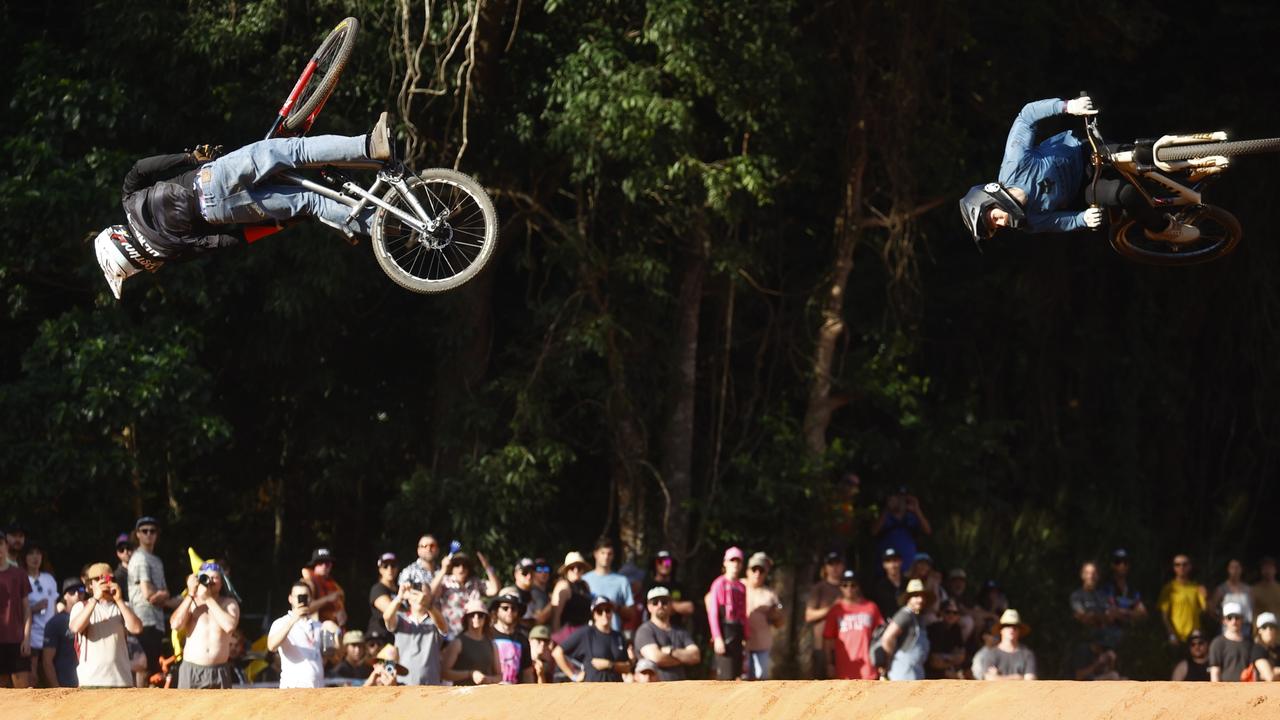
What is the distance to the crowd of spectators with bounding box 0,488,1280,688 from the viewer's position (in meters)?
13.0

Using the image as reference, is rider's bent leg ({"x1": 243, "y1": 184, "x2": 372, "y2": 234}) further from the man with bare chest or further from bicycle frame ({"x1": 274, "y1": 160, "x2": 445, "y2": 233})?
the man with bare chest

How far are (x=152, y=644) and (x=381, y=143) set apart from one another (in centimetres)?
539

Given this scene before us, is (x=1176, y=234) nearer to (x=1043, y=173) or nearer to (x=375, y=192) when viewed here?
(x=1043, y=173)

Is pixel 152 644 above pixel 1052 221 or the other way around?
the other way around

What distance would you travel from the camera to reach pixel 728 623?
1505 centimetres

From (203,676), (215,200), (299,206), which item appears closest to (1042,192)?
(299,206)

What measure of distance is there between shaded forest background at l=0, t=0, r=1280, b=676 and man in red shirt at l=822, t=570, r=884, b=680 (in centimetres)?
389

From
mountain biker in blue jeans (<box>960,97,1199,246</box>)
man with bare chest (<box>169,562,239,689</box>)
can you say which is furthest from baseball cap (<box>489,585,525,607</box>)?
mountain biker in blue jeans (<box>960,97,1199,246</box>)

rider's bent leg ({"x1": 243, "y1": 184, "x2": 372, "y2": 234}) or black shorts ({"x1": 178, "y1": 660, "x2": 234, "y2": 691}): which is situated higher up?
rider's bent leg ({"x1": 243, "y1": 184, "x2": 372, "y2": 234})

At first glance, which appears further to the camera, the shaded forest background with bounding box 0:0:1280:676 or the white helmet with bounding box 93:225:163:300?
the shaded forest background with bounding box 0:0:1280:676

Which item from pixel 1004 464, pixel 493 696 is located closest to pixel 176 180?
pixel 493 696

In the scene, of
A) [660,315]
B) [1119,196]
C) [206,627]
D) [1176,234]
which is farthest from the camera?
[660,315]

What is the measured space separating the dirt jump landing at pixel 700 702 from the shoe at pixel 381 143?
3231 millimetres

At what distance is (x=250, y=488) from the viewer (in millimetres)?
21953
